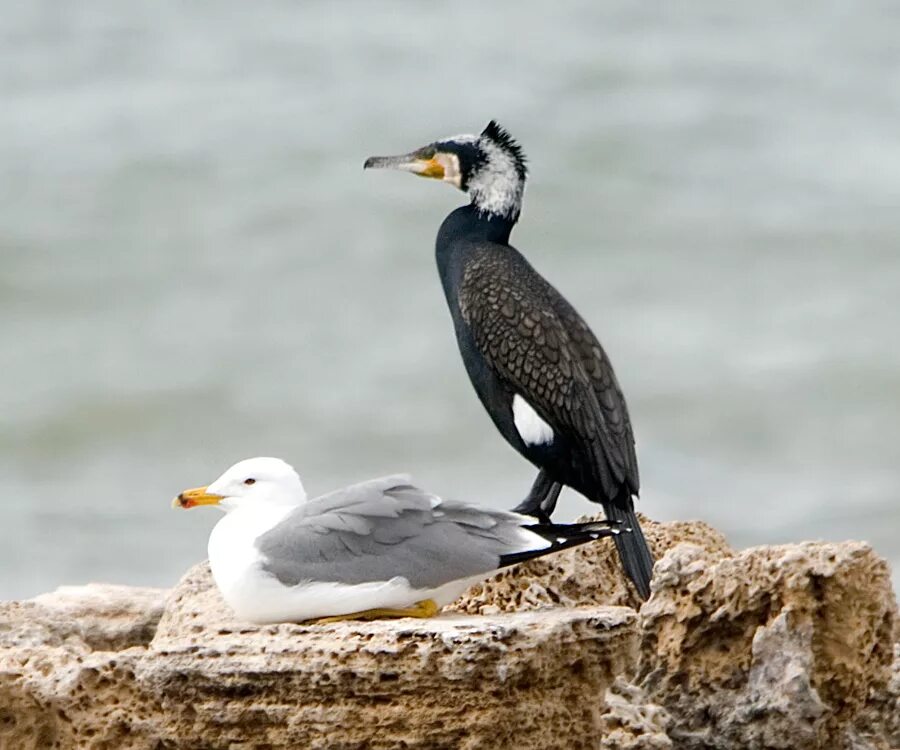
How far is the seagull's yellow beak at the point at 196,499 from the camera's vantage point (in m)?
6.02

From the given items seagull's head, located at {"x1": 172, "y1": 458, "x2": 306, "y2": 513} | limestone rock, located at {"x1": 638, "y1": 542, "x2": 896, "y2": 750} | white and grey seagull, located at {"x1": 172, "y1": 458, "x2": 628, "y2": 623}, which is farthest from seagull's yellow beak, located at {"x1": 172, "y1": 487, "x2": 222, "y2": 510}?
limestone rock, located at {"x1": 638, "y1": 542, "x2": 896, "y2": 750}

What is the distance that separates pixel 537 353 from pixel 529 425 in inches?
10.4

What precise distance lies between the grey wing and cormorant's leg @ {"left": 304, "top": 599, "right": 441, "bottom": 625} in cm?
13

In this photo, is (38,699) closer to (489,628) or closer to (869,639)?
(489,628)

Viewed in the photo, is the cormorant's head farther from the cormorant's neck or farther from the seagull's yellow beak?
the seagull's yellow beak

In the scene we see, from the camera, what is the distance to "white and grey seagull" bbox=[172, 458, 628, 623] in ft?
18.5

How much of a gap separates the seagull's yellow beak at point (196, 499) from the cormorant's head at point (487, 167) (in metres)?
1.79

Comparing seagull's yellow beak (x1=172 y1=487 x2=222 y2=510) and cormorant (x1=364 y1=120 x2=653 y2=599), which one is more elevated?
cormorant (x1=364 y1=120 x2=653 y2=599)

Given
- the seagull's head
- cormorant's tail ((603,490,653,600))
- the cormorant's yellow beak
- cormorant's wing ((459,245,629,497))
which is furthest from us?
the cormorant's yellow beak

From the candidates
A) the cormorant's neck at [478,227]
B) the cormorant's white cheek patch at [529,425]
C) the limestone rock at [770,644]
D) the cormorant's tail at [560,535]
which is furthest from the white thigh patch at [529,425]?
the limestone rock at [770,644]

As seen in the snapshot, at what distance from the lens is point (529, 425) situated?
6.88m

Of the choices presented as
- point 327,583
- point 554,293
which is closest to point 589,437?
point 554,293

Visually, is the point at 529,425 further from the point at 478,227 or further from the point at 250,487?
the point at 250,487

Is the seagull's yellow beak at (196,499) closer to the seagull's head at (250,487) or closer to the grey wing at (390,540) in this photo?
the seagull's head at (250,487)
